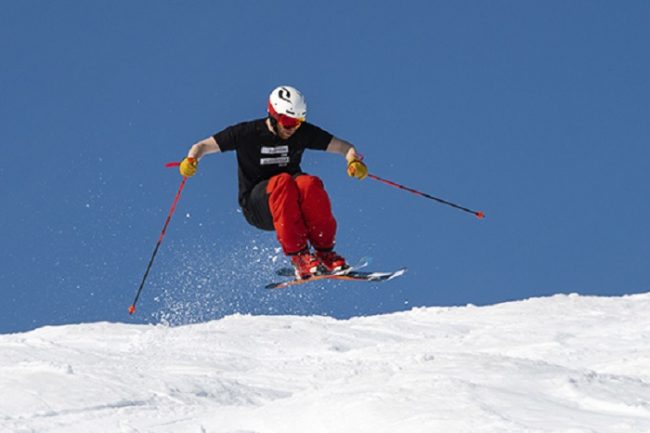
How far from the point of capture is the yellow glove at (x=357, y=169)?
364 inches

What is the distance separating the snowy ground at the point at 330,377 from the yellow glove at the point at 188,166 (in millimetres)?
1386

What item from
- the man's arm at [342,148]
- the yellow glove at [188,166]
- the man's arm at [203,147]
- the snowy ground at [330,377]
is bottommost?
the snowy ground at [330,377]

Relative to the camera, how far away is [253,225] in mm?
9211

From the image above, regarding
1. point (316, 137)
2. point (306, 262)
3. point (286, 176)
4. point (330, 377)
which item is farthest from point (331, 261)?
point (330, 377)

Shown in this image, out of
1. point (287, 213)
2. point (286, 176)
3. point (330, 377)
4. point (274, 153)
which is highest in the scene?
point (274, 153)

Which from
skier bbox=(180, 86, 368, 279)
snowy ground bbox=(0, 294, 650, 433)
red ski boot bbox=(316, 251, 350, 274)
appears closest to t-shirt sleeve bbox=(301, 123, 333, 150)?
skier bbox=(180, 86, 368, 279)

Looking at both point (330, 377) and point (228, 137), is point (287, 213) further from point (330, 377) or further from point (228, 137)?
point (330, 377)

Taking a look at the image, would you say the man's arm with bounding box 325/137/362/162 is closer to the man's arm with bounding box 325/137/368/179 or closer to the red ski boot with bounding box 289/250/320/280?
the man's arm with bounding box 325/137/368/179

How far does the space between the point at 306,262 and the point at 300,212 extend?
1.44 ft

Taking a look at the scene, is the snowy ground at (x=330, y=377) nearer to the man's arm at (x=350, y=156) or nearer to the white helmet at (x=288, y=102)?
the man's arm at (x=350, y=156)

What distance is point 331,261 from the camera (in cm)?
893

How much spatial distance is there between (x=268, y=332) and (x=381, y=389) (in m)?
4.01

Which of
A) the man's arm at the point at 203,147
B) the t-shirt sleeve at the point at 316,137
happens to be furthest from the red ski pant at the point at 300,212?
the man's arm at the point at 203,147

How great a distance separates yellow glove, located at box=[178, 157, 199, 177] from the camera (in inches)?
356
